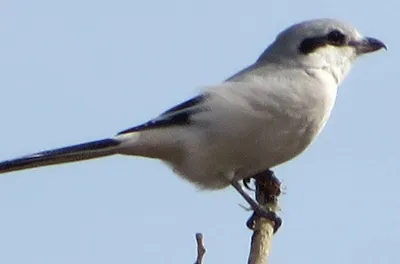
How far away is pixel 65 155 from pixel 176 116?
548 millimetres

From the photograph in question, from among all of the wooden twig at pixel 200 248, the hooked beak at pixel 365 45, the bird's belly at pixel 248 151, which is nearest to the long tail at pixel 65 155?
the bird's belly at pixel 248 151

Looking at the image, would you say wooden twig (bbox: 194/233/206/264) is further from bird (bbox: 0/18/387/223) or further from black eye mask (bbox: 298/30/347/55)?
black eye mask (bbox: 298/30/347/55)

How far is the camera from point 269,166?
402 centimetres

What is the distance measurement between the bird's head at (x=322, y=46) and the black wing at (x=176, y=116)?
1.73 feet

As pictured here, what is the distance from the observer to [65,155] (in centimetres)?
384

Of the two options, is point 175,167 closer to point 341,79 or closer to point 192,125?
point 192,125

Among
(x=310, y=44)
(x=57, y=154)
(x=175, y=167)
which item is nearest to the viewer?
(x=57, y=154)

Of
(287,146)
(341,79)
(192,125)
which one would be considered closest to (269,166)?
(287,146)

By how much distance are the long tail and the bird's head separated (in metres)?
0.97

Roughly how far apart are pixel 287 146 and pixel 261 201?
609mm

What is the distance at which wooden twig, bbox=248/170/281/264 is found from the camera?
8.32ft

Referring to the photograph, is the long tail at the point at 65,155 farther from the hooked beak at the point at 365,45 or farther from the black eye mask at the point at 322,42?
the hooked beak at the point at 365,45

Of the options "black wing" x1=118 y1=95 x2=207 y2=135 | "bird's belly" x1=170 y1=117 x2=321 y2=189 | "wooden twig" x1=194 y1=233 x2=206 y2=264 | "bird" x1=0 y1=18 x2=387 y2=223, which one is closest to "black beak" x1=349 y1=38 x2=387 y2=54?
"bird" x1=0 y1=18 x2=387 y2=223

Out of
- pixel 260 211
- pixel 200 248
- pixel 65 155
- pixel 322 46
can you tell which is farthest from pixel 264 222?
pixel 322 46
